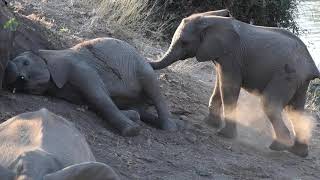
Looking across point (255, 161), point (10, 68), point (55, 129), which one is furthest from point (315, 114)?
point (55, 129)

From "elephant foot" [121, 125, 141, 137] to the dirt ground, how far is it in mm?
57

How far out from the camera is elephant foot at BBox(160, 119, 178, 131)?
27.5 ft

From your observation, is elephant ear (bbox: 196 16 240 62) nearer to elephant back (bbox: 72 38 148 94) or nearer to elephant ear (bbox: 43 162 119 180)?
elephant back (bbox: 72 38 148 94)

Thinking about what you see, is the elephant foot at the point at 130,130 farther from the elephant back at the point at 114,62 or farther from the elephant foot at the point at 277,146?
the elephant foot at the point at 277,146

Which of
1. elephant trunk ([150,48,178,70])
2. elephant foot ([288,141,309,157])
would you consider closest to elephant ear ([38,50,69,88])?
elephant trunk ([150,48,178,70])

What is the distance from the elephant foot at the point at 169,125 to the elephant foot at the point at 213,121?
3.21ft

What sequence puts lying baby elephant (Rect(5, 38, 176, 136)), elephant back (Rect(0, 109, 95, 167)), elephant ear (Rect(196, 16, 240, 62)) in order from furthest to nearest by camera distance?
elephant ear (Rect(196, 16, 240, 62)) → lying baby elephant (Rect(5, 38, 176, 136)) → elephant back (Rect(0, 109, 95, 167))

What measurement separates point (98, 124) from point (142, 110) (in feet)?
3.25

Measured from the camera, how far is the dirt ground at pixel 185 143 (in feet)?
23.4

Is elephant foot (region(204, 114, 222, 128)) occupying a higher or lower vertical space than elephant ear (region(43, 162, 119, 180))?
lower

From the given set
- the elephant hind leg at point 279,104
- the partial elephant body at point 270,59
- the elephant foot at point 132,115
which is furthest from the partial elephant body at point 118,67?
the elephant hind leg at point 279,104

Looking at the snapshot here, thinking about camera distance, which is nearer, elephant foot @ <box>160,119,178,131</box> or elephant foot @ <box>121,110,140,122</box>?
elephant foot @ <box>121,110,140,122</box>

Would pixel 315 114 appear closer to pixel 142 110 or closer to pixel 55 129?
pixel 142 110

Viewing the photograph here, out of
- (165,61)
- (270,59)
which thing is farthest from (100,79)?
(270,59)
